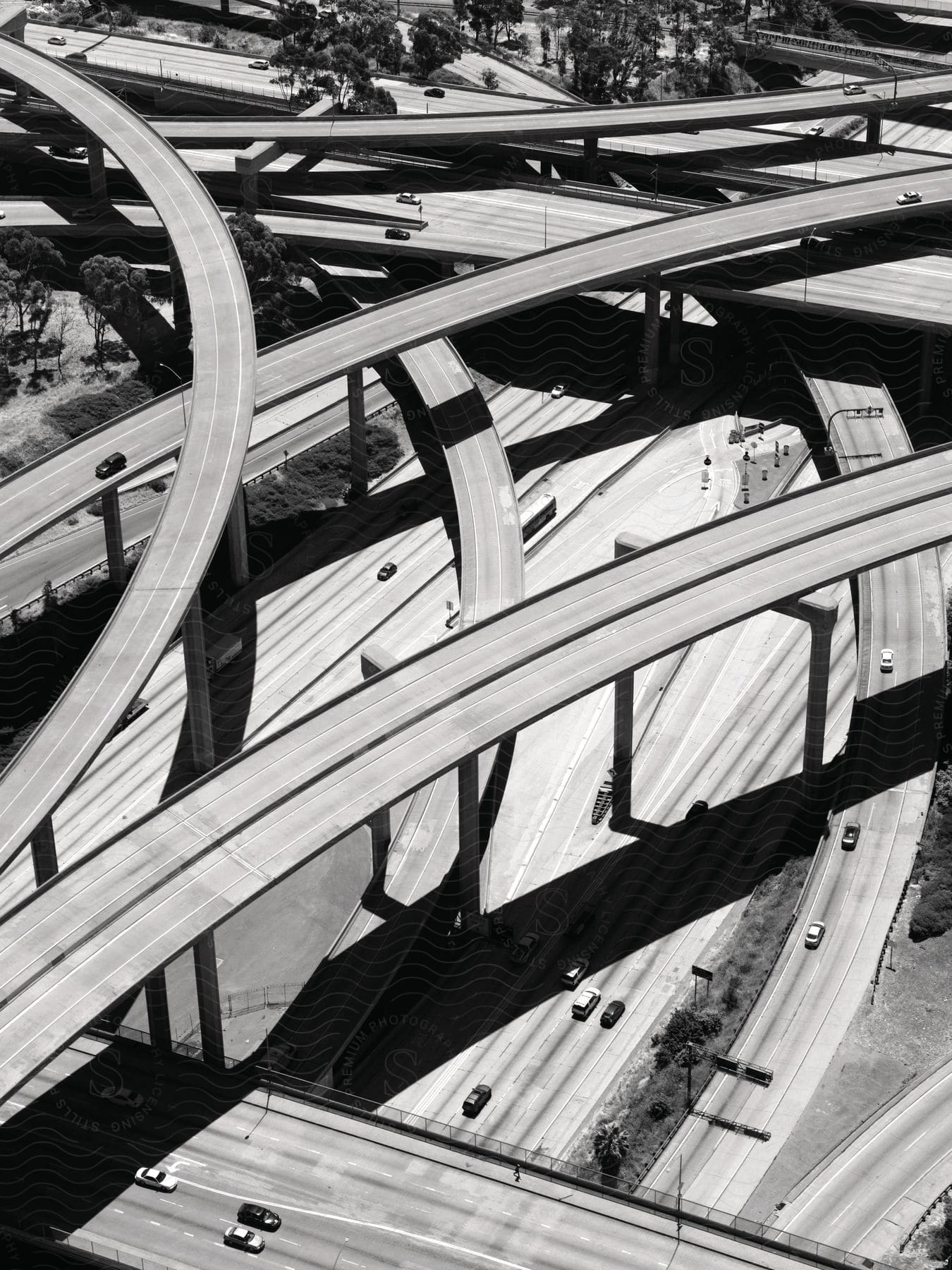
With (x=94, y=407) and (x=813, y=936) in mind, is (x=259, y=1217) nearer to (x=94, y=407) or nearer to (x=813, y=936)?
(x=813, y=936)

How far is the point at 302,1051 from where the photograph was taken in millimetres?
104312

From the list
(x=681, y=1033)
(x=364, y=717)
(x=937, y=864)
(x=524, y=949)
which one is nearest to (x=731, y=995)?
(x=681, y=1033)

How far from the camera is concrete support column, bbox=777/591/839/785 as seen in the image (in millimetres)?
116750

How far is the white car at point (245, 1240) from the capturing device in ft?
288

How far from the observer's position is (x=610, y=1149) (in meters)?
97.4

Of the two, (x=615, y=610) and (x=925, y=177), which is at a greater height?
(x=925, y=177)

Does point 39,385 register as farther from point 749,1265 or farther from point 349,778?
point 749,1265

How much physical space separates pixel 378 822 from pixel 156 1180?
98.3 feet

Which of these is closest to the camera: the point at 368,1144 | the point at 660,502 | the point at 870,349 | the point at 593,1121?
the point at 368,1144

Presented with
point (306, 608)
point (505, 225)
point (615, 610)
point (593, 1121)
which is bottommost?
point (593, 1121)

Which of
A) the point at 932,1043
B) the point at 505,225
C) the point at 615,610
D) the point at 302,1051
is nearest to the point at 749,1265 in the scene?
the point at 932,1043

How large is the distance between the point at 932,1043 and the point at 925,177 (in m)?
95.4

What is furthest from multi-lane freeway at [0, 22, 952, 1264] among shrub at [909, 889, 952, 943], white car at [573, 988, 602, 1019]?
shrub at [909, 889, 952, 943]

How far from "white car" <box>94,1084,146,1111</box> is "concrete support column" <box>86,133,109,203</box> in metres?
106
